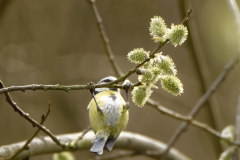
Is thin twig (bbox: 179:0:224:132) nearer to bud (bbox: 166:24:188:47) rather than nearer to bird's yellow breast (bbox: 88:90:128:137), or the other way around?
bird's yellow breast (bbox: 88:90:128:137)

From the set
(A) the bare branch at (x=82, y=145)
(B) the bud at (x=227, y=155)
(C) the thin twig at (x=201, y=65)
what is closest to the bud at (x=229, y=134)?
(B) the bud at (x=227, y=155)

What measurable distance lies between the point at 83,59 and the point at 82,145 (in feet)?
8.53

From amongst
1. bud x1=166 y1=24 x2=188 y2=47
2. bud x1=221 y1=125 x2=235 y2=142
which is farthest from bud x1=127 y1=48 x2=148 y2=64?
bud x1=221 y1=125 x2=235 y2=142

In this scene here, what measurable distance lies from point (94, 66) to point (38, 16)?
95 cm

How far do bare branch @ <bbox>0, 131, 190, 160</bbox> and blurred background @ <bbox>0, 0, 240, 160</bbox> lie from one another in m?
1.84

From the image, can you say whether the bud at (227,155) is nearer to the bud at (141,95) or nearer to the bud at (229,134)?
the bud at (229,134)

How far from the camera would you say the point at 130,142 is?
8.85ft

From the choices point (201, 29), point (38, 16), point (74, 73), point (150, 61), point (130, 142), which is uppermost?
point (201, 29)

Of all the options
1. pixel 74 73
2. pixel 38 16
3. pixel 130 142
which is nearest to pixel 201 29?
pixel 74 73

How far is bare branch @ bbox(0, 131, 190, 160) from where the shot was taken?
2041 millimetres

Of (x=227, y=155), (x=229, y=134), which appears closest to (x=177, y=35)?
(x=227, y=155)

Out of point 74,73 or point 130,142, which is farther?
point 74,73

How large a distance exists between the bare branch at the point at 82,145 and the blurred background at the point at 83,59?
1.84m

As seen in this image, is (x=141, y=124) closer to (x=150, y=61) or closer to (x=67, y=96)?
(x=67, y=96)
